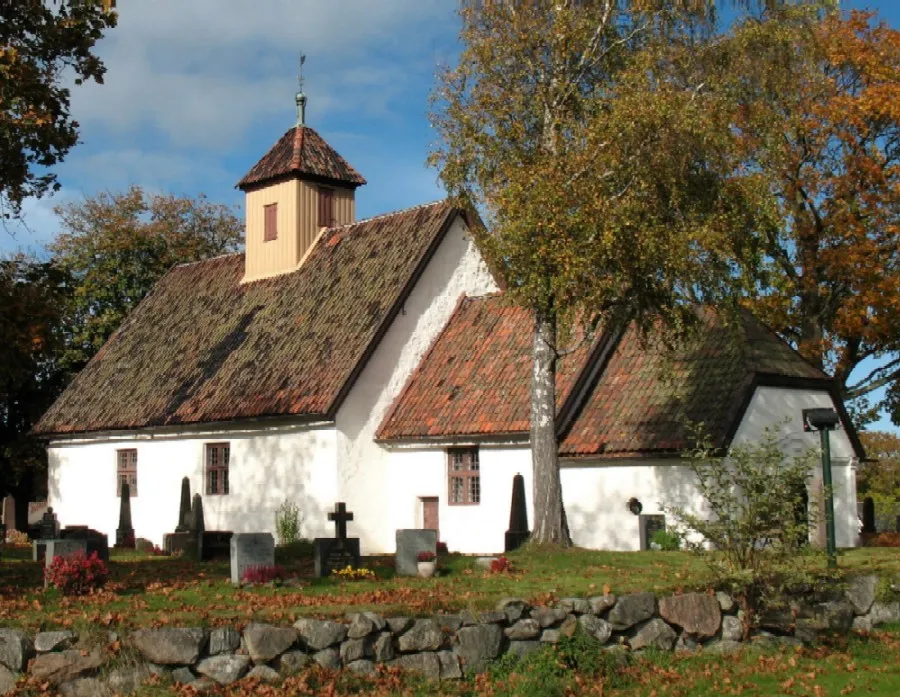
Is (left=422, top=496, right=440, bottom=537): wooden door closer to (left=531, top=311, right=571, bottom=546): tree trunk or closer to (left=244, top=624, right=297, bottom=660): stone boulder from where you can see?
(left=531, top=311, right=571, bottom=546): tree trunk

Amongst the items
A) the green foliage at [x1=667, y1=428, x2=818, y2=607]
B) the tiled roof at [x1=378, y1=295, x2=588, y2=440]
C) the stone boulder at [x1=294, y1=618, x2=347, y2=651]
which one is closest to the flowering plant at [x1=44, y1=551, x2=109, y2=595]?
the stone boulder at [x1=294, y1=618, x2=347, y2=651]

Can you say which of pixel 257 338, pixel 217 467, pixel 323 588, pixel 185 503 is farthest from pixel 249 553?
pixel 257 338

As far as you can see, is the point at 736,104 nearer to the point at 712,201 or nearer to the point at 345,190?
the point at 712,201

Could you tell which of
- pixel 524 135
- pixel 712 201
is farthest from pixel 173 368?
pixel 712 201

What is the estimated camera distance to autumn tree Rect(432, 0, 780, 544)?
16.8 metres

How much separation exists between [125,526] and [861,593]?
17760mm

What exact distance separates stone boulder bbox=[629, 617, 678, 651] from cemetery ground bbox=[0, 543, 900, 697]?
16cm

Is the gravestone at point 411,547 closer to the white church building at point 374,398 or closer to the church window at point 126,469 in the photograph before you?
the white church building at point 374,398

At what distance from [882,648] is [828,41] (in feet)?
63.9

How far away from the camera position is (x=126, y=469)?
29625mm

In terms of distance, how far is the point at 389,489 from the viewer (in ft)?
82.2

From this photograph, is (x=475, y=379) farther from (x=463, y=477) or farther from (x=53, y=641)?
(x=53, y=641)

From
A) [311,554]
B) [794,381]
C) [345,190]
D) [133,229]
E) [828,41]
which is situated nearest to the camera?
[311,554]

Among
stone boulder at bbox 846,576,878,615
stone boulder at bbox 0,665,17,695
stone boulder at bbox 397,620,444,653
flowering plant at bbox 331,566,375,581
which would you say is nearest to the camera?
stone boulder at bbox 0,665,17,695
